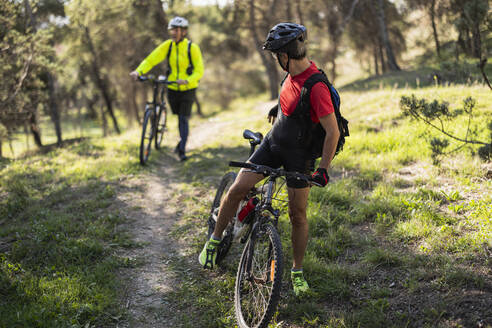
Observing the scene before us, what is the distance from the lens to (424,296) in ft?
11.5

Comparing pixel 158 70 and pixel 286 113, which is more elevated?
pixel 158 70

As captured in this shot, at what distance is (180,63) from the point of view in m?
8.17

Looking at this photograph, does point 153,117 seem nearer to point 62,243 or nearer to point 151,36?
point 62,243

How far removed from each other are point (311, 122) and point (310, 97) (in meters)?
0.27

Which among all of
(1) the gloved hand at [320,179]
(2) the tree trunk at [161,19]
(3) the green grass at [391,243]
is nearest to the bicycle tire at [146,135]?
(3) the green grass at [391,243]

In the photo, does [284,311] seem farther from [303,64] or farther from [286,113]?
[303,64]

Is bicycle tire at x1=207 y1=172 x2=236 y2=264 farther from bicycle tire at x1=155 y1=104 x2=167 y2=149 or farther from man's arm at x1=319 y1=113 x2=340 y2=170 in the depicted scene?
bicycle tire at x1=155 y1=104 x2=167 y2=149

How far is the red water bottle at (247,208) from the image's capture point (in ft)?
12.4

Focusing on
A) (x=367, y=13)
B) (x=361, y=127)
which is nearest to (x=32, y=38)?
(x=361, y=127)

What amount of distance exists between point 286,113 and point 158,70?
80.7 feet

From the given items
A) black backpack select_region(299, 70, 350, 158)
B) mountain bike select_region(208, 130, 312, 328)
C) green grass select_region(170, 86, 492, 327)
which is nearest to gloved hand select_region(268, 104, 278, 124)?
black backpack select_region(299, 70, 350, 158)

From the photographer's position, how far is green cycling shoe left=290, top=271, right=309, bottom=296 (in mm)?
3836

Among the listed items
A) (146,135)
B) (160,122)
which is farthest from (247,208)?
(160,122)

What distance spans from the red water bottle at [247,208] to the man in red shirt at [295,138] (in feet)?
0.29
